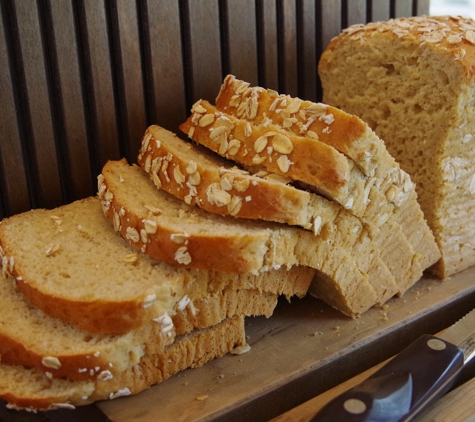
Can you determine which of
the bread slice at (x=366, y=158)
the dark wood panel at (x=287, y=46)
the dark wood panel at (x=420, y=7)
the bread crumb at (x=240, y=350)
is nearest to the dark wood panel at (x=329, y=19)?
the dark wood panel at (x=287, y=46)

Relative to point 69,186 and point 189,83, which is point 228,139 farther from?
point 69,186

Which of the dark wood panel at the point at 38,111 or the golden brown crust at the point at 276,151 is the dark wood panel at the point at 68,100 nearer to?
the dark wood panel at the point at 38,111

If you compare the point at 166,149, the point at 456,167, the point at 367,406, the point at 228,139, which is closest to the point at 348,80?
the point at 456,167

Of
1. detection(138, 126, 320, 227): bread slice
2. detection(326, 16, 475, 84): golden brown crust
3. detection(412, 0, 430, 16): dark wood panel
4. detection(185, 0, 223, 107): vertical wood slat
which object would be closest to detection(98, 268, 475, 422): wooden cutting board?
detection(138, 126, 320, 227): bread slice

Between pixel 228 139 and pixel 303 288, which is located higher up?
pixel 228 139

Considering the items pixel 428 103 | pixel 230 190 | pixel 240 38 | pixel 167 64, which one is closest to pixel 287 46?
pixel 240 38

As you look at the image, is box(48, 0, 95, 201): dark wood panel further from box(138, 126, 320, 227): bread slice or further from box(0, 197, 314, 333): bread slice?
box(138, 126, 320, 227): bread slice
